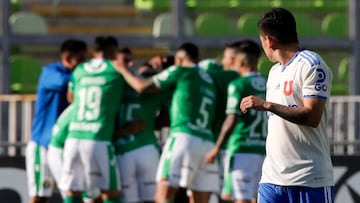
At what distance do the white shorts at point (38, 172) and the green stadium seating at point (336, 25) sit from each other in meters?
5.58

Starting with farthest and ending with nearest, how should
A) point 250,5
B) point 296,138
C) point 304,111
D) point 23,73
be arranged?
1. point 250,5
2. point 23,73
3. point 296,138
4. point 304,111

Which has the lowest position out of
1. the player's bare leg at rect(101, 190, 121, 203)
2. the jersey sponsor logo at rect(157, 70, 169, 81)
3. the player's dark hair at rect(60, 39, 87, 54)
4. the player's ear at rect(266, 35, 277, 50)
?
the player's bare leg at rect(101, 190, 121, 203)

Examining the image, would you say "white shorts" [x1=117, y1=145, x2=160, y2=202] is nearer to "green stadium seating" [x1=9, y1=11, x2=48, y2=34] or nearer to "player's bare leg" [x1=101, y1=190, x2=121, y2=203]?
"player's bare leg" [x1=101, y1=190, x2=121, y2=203]

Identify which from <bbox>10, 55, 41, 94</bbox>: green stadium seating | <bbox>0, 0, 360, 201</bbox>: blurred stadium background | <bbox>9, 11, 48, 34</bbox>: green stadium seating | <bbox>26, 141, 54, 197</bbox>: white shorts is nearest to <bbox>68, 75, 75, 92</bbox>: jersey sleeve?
<bbox>26, 141, 54, 197</bbox>: white shorts

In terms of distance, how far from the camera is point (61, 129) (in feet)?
35.6

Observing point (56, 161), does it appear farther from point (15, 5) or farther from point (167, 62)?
point (15, 5)

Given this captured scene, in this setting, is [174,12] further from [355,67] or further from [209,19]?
[355,67]

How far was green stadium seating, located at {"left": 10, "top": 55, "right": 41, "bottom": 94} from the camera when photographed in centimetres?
1447

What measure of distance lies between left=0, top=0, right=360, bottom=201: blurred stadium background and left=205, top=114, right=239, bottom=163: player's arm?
430cm

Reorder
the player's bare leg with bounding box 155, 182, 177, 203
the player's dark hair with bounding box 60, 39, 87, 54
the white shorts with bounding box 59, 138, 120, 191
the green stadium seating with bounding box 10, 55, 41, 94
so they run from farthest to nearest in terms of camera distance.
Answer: the green stadium seating with bounding box 10, 55, 41, 94, the player's dark hair with bounding box 60, 39, 87, 54, the player's bare leg with bounding box 155, 182, 177, 203, the white shorts with bounding box 59, 138, 120, 191

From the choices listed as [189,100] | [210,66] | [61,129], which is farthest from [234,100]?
[61,129]

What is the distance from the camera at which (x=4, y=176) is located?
12.4 metres

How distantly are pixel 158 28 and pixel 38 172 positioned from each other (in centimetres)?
428

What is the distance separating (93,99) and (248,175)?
67.6 inches
